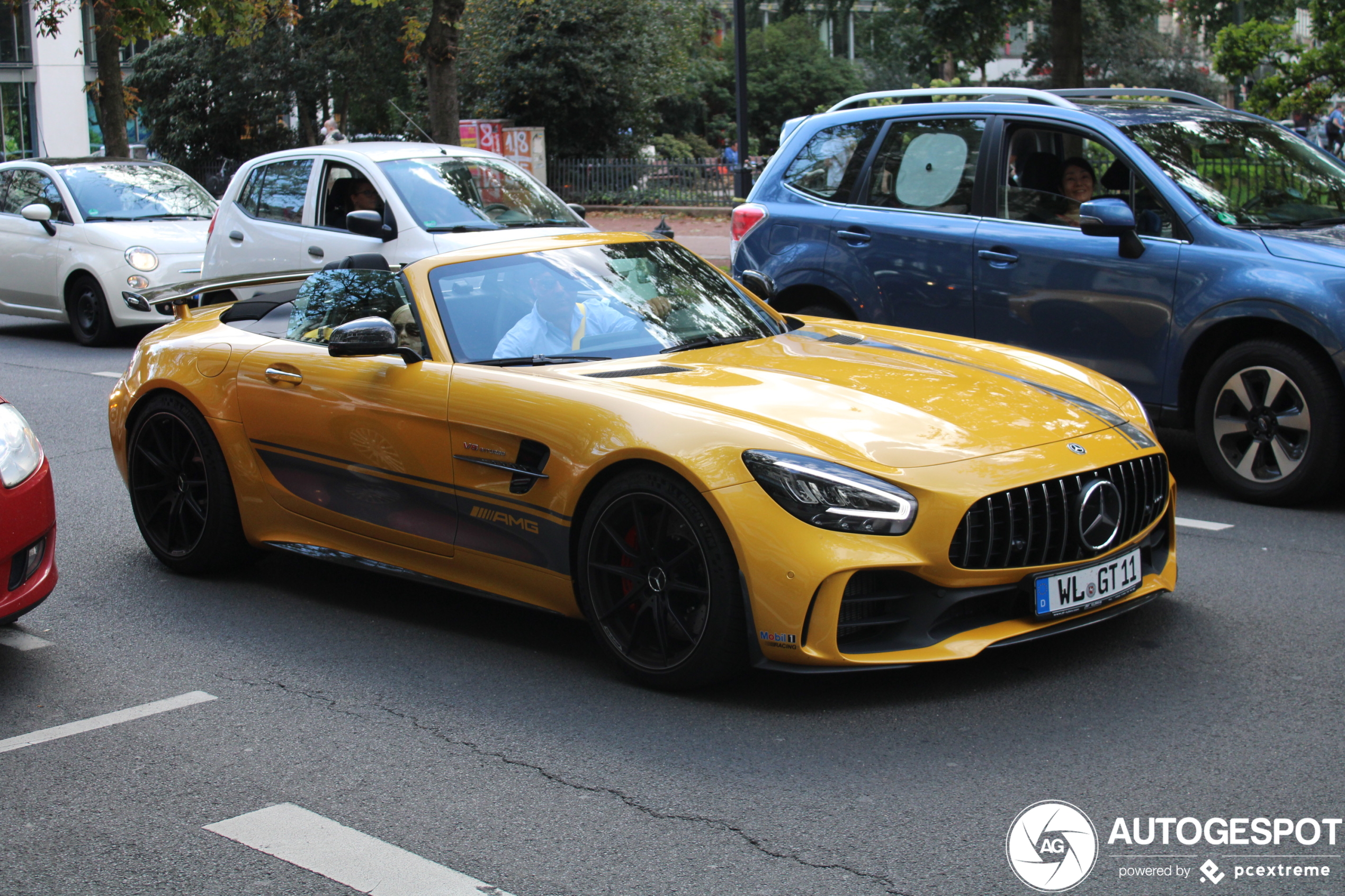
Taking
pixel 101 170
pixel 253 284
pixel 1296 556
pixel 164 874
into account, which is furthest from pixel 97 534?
pixel 101 170

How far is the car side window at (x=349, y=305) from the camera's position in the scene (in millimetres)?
5426

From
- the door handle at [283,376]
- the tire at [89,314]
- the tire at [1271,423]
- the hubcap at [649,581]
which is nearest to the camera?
the hubcap at [649,581]

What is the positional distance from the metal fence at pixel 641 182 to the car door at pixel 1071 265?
1993 centimetres

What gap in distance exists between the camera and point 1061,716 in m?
4.18

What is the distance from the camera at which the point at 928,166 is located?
323 inches

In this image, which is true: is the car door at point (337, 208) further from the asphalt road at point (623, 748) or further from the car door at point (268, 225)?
the asphalt road at point (623, 748)

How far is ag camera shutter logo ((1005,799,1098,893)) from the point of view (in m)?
3.26

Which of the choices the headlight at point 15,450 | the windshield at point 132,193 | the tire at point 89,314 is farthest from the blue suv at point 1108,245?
the windshield at point 132,193

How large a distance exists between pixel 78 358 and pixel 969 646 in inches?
420

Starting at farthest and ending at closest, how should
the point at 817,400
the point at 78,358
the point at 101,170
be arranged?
the point at 101,170 → the point at 78,358 → the point at 817,400

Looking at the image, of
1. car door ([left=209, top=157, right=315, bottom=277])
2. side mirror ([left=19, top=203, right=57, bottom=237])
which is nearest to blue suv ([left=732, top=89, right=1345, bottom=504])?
car door ([left=209, top=157, right=315, bottom=277])

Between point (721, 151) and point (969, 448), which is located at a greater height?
point (721, 151)

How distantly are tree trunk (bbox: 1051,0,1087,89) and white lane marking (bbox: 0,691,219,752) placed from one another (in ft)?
47.1

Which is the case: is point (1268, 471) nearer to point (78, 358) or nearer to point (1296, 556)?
point (1296, 556)
